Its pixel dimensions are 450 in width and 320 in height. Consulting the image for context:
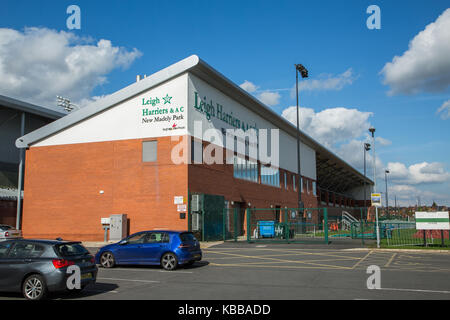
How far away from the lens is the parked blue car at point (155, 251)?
1512 centimetres

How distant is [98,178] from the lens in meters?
30.4

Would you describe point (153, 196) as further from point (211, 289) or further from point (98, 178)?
point (211, 289)

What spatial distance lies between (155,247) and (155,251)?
5.7 inches

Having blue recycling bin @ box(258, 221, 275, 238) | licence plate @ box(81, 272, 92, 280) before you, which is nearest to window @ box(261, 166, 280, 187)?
blue recycling bin @ box(258, 221, 275, 238)

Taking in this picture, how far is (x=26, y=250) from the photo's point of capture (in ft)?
33.3

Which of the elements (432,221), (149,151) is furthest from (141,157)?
(432,221)

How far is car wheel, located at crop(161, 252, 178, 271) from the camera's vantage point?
Result: 1500 centimetres

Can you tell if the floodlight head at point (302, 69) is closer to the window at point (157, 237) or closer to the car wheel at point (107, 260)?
the window at point (157, 237)

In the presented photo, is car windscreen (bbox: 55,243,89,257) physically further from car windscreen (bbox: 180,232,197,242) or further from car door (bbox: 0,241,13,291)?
car windscreen (bbox: 180,232,197,242)

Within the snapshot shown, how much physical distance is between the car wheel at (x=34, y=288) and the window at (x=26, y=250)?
0.55 meters

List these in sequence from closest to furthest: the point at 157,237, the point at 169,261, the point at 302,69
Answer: the point at 169,261
the point at 157,237
the point at 302,69

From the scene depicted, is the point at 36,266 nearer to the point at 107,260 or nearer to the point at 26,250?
the point at 26,250

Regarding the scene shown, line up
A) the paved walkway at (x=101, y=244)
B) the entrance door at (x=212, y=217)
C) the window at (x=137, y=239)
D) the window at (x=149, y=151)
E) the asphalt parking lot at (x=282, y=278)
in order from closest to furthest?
the asphalt parking lot at (x=282, y=278), the window at (x=137, y=239), the paved walkway at (x=101, y=244), the entrance door at (x=212, y=217), the window at (x=149, y=151)
